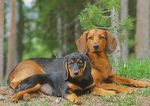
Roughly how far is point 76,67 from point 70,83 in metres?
0.49

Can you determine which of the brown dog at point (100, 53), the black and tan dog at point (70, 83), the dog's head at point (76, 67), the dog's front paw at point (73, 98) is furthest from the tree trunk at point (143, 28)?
the dog's front paw at point (73, 98)

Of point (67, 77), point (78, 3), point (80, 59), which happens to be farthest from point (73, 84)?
point (78, 3)

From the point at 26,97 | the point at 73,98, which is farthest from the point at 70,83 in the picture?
the point at 26,97

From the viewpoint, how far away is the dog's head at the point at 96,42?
18.7 feet

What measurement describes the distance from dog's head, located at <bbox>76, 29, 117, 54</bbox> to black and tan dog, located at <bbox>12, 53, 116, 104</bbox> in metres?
0.59

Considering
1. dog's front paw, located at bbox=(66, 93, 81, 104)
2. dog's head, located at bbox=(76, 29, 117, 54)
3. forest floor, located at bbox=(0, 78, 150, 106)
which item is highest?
dog's head, located at bbox=(76, 29, 117, 54)

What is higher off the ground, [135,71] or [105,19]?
[105,19]

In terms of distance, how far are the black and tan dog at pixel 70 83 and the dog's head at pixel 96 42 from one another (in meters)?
0.59

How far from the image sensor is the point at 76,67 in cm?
482

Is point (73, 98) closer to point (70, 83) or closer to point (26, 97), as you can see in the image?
point (70, 83)

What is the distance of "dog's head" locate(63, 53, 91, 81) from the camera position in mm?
4809

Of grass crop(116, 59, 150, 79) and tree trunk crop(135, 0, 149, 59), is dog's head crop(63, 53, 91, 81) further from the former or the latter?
tree trunk crop(135, 0, 149, 59)

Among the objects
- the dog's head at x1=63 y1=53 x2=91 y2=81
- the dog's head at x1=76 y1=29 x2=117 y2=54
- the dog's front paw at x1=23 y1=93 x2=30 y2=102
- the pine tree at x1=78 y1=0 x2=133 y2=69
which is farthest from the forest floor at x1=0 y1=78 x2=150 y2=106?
the pine tree at x1=78 y1=0 x2=133 y2=69

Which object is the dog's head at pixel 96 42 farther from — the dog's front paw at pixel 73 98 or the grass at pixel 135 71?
the grass at pixel 135 71
